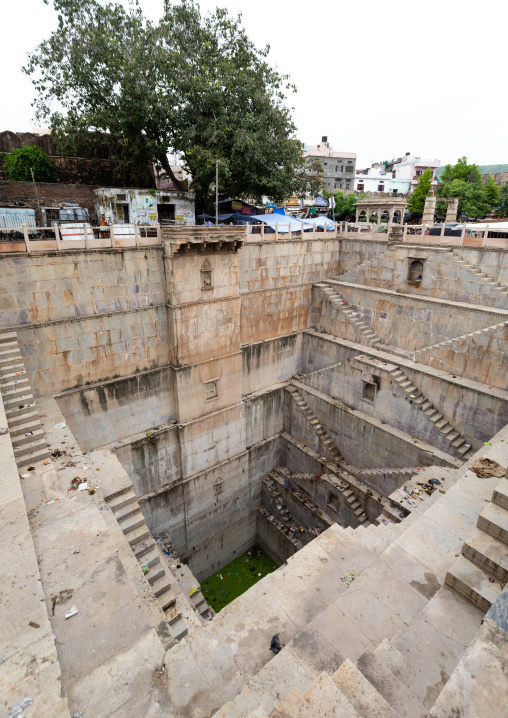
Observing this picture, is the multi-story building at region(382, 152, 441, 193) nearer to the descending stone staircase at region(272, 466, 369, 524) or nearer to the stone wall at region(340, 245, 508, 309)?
the stone wall at region(340, 245, 508, 309)

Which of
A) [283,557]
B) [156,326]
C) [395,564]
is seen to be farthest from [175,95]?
[283,557]

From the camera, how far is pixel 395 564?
6879 mm

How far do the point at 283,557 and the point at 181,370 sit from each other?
983 cm

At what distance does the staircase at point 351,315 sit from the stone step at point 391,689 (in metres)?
12.5

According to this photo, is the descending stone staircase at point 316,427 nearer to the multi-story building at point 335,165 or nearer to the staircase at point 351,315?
the staircase at point 351,315

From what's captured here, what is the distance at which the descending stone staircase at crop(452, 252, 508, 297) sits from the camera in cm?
1317

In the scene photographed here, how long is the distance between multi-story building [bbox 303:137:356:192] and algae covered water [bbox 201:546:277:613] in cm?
4956

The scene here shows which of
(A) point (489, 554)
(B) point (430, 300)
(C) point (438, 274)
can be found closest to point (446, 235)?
(C) point (438, 274)

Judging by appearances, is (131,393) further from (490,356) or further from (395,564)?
(490,356)

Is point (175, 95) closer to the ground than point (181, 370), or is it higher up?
higher up

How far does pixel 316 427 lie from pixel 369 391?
290cm

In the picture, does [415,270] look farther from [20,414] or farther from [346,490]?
[20,414]

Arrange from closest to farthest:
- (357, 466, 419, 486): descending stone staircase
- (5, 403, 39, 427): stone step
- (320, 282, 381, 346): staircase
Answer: (5, 403, 39, 427): stone step < (357, 466, 419, 486): descending stone staircase < (320, 282, 381, 346): staircase

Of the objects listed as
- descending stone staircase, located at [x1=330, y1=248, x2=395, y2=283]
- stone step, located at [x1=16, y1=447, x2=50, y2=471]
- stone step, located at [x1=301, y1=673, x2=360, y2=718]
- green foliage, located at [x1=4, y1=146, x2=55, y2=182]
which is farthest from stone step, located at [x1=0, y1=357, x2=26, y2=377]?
green foliage, located at [x1=4, y1=146, x2=55, y2=182]
